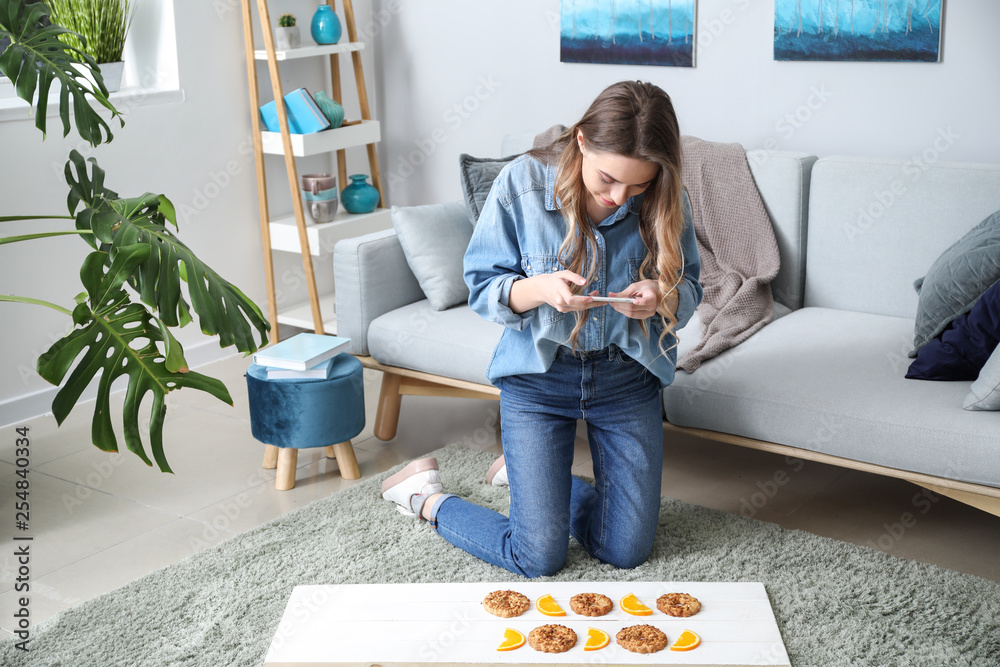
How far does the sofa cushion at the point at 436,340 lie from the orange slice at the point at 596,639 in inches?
35.4

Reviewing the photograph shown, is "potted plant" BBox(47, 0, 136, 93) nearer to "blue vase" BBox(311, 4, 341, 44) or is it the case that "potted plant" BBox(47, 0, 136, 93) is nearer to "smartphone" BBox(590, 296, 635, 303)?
"blue vase" BBox(311, 4, 341, 44)

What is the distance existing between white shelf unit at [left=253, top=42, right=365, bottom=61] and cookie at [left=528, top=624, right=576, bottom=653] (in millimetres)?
2343

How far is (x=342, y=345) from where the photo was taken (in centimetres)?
262

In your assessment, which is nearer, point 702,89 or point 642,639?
point 642,639

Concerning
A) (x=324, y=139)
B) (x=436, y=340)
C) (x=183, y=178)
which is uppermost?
(x=324, y=139)

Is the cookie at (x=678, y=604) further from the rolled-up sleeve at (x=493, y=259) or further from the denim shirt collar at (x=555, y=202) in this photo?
the denim shirt collar at (x=555, y=202)

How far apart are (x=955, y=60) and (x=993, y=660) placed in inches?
65.6

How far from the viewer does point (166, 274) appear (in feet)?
6.59

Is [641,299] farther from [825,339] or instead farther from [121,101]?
[121,101]

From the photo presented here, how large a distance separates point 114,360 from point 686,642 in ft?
4.04

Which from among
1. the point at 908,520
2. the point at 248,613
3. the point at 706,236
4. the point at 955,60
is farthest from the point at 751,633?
the point at 955,60

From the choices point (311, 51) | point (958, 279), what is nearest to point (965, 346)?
point (958, 279)

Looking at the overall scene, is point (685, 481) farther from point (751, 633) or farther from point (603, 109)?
point (603, 109)

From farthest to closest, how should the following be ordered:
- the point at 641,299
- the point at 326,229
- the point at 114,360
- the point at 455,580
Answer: the point at 326,229 → the point at 455,580 → the point at 114,360 → the point at 641,299
